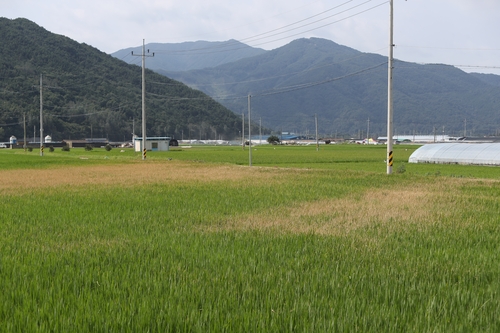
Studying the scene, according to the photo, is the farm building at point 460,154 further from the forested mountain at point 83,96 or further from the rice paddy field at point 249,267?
the forested mountain at point 83,96

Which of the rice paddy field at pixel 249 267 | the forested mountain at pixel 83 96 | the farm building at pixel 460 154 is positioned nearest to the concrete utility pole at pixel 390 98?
the farm building at pixel 460 154

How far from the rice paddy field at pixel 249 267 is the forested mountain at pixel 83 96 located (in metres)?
107

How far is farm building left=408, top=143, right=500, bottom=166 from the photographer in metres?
37.4

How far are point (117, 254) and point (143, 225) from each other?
302cm

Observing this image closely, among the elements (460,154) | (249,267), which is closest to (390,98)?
(460,154)

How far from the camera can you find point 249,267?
6.77 m

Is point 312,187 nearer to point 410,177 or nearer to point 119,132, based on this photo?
point 410,177

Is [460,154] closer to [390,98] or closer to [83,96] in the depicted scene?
[390,98]

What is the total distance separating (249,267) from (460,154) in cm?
3650

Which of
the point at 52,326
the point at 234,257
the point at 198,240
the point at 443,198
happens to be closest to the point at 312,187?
the point at 443,198

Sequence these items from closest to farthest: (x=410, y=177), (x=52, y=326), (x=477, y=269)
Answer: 1. (x=52, y=326)
2. (x=477, y=269)
3. (x=410, y=177)

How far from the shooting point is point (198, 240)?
880 cm

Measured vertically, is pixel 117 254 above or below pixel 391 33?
below

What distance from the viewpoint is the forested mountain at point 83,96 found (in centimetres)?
11844
